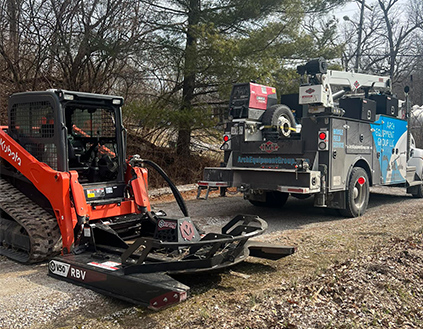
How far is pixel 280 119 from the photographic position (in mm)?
9305

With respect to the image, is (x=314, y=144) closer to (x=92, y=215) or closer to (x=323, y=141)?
(x=323, y=141)

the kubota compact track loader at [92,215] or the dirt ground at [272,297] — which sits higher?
the kubota compact track loader at [92,215]

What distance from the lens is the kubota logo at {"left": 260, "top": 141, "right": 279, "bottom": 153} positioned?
8555 millimetres

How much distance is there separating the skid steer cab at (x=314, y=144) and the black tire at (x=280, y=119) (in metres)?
0.02

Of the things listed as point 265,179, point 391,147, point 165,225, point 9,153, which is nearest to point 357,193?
point 391,147

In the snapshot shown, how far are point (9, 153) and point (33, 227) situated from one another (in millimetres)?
1334

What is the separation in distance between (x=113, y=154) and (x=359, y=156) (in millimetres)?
5043

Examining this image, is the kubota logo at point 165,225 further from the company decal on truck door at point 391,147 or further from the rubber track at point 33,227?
the company decal on truck door at point 391,147

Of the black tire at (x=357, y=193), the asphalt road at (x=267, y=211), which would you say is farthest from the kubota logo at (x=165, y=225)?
the black tire at (x=357, y=193)

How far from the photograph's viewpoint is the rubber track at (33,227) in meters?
5.33

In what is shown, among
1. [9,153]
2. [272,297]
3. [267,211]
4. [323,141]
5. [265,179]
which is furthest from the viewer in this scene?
[267,211]

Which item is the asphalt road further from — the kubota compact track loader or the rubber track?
the rubber track

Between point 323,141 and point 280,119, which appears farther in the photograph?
point 280,119

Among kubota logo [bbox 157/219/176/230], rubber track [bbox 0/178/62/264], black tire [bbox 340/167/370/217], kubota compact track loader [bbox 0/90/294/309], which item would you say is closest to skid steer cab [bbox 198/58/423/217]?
black tire [bbox 340/167/370/217]
